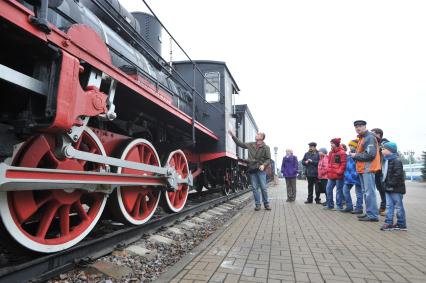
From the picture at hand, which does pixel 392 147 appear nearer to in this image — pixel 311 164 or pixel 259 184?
pixel 259 184

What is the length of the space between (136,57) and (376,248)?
381 centimetres

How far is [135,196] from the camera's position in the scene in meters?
4.41

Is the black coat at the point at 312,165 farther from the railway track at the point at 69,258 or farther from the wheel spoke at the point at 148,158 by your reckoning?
the railway track at the point at 69,258

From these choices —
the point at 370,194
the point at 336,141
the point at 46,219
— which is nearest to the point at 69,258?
the point at 46,219

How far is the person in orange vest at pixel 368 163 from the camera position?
223 inches

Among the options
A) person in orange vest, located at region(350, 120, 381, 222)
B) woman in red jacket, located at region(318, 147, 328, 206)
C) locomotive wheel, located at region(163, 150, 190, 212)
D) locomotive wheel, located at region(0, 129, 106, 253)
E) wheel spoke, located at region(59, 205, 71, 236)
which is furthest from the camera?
woman in red jacket, located at region(318, 147, 328, 206)

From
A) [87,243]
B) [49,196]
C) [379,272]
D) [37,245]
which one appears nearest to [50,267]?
[37,245]

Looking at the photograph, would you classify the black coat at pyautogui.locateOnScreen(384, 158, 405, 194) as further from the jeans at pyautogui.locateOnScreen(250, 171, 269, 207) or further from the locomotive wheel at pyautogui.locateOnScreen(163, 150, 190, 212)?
the locomotive wheel at pyautogui.locateOnScreen(163, 150, 190, 212)

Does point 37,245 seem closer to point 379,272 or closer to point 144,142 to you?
point 144,142

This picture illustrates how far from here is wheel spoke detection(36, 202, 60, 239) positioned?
289cm

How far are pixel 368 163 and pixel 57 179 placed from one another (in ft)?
15.9

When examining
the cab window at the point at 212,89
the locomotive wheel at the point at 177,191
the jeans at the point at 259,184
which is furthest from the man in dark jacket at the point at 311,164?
the locomotive wheel at the point at 177,191

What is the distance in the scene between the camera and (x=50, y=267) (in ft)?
8.86

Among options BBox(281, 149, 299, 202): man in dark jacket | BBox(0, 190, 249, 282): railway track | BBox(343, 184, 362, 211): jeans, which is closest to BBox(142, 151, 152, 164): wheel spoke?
BBox(0, 190, 249, 282): railway track
